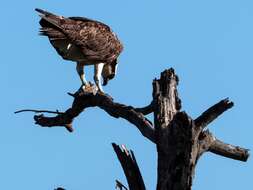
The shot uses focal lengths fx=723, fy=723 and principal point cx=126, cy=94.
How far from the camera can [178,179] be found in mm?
6781

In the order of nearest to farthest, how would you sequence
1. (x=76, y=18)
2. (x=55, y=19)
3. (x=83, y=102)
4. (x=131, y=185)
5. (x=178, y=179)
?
(x=178, y=179)
(x=131, y=185)
(x=83, y=102)
(x=55, y=19)
(x=76, y=18)

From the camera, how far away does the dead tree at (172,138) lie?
6.80m

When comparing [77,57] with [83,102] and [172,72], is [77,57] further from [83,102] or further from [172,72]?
[172,72]

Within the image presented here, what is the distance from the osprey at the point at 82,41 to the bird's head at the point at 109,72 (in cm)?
13

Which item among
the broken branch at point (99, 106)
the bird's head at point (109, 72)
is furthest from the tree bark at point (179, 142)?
the bird's head at point (109, 72)

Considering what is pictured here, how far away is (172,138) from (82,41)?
204 inches

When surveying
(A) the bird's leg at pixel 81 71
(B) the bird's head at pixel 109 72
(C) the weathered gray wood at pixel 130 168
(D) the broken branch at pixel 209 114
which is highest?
(B) the bird's head at pixel 109 72

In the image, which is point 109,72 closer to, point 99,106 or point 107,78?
point 107,78

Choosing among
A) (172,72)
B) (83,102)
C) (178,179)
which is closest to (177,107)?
(172,72)

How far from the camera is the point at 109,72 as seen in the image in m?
13.3

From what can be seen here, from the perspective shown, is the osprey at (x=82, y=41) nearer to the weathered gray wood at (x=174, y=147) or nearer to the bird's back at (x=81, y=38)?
Result: the bird's back at (x=81, y=38)

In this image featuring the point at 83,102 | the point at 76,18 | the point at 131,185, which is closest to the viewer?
the point at 131,185

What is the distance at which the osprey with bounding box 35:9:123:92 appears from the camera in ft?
37.0

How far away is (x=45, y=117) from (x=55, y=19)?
2330 millimetres
